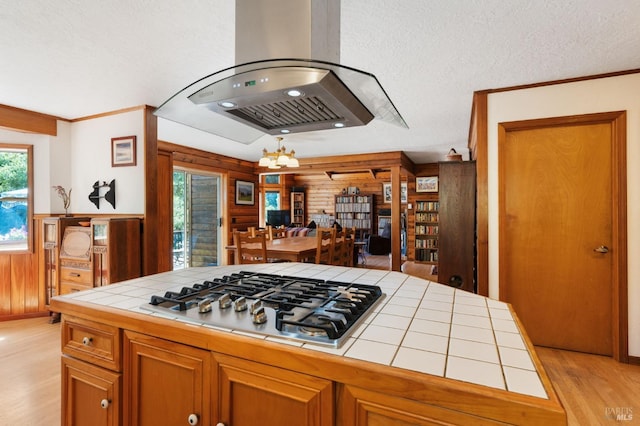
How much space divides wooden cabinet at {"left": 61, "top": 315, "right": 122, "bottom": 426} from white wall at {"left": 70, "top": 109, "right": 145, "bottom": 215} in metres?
2.13

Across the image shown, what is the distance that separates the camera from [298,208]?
410 inches

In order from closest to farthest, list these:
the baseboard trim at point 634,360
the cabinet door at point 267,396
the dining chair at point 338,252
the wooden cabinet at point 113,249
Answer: the cabinet door at point 267,396
the baseboard trim at point 634,360
the wooden cabinet at point 113,249
the dining chair at point 338,252

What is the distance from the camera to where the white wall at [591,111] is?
2.41 meters

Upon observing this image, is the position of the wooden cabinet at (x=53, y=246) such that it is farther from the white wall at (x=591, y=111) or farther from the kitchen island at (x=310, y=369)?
the white wall at (x=591, y=111)

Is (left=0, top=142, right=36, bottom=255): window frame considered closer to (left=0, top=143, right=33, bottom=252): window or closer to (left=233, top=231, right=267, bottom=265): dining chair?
(left=0, top=143, right=33, bottom=252): window

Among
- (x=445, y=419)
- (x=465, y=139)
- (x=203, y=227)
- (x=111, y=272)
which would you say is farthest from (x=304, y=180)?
(x=445, y=419)

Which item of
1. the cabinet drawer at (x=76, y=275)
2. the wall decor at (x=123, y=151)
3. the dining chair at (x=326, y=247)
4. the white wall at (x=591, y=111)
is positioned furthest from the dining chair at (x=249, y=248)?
the white wall at (x=591, y=111)

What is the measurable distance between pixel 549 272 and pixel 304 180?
836cm

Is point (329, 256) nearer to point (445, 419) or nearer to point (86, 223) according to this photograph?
point (86, 223)

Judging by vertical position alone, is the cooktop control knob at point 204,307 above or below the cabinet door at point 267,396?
above

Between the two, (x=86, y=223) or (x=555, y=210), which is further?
(x=86, y=223)

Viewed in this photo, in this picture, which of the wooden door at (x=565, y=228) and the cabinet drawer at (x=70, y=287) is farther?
the cabinet drawer at (x=70, y=287)

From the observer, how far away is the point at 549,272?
2.68m

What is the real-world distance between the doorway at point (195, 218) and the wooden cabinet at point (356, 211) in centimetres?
462
